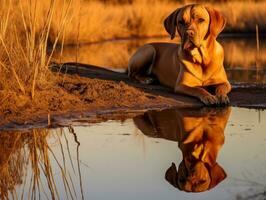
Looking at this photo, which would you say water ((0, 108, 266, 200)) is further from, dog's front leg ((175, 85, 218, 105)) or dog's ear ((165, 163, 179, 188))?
dog's front leg ((175, 85, 218, 105))

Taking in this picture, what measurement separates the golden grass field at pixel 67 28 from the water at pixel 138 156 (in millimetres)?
1038

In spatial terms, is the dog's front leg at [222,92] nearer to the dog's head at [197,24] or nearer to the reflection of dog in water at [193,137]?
the reflection of dog in water at [193,137]

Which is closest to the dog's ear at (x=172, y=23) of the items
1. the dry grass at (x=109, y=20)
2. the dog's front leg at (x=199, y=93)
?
the dog's front leg at (x=199, y=93)

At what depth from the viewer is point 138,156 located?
732 centimetres

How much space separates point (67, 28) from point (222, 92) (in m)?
4.94

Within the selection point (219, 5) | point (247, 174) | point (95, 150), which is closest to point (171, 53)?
point (95, 150)

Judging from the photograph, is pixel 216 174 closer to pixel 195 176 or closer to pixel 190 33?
pixel 195 176

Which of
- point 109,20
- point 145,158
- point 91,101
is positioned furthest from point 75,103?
point 109,20

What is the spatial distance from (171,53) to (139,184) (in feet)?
16.4

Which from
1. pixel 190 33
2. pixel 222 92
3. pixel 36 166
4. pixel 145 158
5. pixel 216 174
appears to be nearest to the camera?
pixel 216 174

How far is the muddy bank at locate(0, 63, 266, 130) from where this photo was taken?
8.81 m

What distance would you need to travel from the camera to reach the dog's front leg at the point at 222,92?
9.60 m

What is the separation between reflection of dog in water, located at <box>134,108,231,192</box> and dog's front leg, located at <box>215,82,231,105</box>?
0.54ft

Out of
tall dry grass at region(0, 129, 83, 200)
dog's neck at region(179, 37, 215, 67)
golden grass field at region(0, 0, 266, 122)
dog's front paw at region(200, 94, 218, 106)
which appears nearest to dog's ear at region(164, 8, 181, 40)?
dog's neck at region(179, 37, 215, 67)
